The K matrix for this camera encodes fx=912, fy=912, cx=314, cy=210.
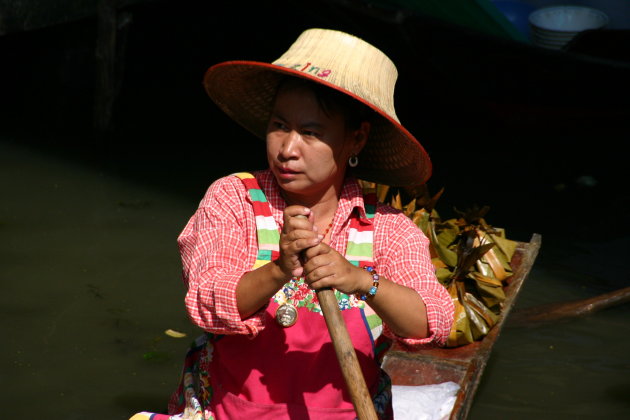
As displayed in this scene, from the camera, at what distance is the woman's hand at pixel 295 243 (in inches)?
73.6

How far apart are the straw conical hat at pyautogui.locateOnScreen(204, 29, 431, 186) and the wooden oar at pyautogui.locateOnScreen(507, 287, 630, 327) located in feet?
8.22

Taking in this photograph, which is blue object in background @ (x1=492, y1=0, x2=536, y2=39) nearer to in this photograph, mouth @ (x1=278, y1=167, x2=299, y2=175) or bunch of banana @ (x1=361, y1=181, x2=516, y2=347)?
bunch of banana @ (x1=361, y1=181, x2=516, y2=347)

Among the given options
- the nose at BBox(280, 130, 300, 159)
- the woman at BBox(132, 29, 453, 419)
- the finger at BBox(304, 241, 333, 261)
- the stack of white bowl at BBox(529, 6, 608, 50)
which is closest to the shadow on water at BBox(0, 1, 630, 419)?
the stack of white bowl at BBox(529, 6, 608, 50)

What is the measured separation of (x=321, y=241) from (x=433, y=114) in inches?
224

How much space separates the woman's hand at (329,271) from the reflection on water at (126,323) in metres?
2.24

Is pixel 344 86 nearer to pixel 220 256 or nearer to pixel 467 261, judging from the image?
pixel 220 256

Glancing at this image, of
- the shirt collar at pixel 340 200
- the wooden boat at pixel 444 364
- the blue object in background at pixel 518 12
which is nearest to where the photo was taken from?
the shirt collar at pixel 340 200

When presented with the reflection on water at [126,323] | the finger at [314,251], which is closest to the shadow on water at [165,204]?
the reflection on water at [126,323]

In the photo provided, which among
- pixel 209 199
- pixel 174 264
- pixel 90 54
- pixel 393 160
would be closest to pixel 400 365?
pixel 393 160

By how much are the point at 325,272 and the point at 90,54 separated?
615 centimetres

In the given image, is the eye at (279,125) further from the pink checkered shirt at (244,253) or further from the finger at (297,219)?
the finger at (297,219)

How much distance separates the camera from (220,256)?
2057 millimetres

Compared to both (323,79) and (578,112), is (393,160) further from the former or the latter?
(578,112)

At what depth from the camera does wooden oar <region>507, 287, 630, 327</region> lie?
454 centimetres
